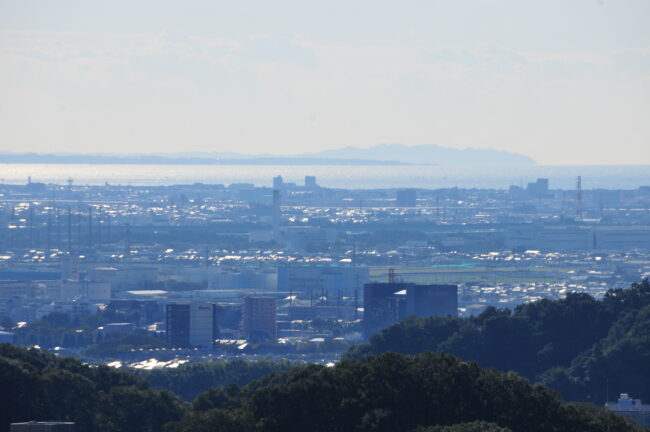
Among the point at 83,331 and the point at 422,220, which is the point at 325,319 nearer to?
the point at 83,331

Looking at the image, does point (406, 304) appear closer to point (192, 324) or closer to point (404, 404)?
point (192, 324)

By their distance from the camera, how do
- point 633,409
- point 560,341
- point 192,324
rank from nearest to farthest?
point 633,409 < point 560,341 < point 192,324

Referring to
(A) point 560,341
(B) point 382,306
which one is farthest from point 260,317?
(A) point 560,341

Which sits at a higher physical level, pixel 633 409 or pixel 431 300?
pixel 633 409

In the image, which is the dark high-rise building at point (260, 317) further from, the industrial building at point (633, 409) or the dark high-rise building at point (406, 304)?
the industrial building at point (633, 409)

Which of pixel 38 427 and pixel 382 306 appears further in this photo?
pixel 382 306

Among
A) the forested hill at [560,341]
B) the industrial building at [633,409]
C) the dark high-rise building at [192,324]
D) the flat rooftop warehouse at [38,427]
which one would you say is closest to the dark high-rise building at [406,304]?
the dark high-rise building at [192,324]

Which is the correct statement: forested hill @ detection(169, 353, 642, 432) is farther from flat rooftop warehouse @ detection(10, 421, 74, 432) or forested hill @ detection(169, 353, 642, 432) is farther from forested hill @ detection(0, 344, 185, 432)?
forested hill @ detection(0, 344, 185, 432)
